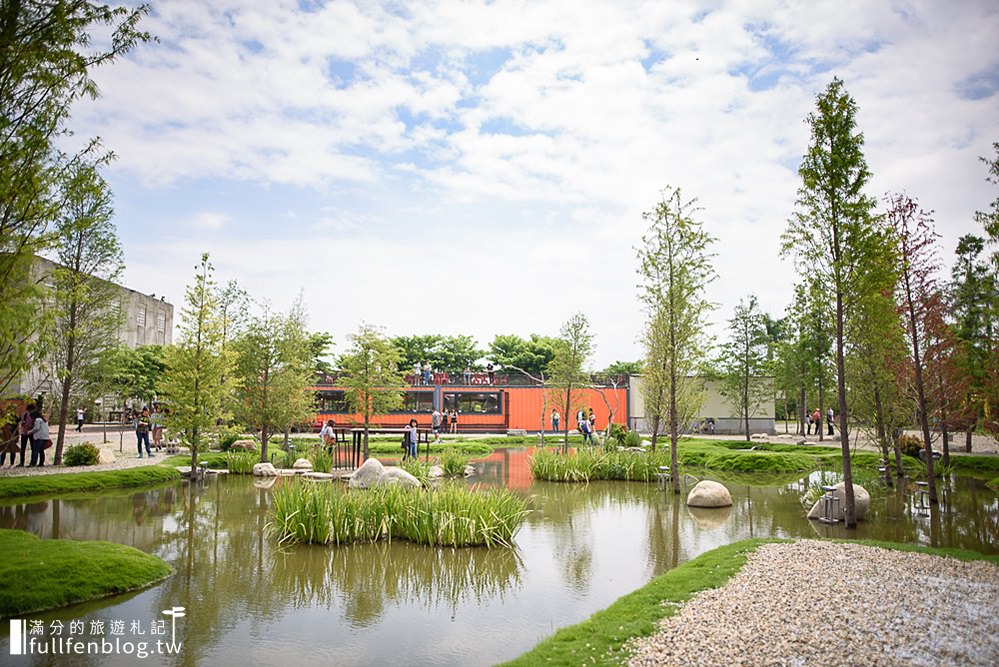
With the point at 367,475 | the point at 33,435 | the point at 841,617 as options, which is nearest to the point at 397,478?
the point at 367,475

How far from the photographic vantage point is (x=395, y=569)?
8.48 m

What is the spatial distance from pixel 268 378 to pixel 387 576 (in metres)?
14.4

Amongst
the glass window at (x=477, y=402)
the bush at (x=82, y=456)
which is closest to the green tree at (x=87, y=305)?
the bush at (x=82, y=456)

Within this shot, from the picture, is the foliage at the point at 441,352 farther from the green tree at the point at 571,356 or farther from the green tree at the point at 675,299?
the green tree at the point at 675,299

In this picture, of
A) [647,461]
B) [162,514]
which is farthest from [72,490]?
[647,461]

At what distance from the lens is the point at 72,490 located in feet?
48.0

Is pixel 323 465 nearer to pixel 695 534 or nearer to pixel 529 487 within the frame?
pixel 529 487

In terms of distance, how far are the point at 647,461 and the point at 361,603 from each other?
39.9ft

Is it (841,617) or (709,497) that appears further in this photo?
(709,497)

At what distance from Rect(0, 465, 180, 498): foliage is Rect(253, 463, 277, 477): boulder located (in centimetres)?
206

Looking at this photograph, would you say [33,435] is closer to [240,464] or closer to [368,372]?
[240,464]

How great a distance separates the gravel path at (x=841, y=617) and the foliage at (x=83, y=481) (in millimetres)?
14324

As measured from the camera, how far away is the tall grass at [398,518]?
31.9 feet

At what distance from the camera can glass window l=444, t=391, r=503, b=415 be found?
3856 cm
